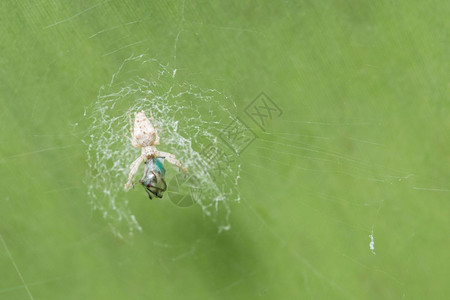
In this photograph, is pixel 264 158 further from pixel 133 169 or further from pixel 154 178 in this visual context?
pixel 133 169

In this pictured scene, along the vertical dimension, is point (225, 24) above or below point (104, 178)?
above

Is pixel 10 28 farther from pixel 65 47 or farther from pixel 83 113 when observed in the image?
pixel 83 113

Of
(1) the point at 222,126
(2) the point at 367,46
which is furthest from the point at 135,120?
(2) the point at 367,46

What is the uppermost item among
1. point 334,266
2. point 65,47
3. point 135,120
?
point 65,47

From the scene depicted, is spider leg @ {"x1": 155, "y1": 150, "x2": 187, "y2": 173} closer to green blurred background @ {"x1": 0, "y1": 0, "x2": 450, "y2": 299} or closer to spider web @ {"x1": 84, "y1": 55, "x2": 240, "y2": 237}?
spider web @ {"x1": 84, "y1": 55, "x2": 240, "y2": 237}

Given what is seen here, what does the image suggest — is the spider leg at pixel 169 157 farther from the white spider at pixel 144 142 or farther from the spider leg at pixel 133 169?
the spider leg at pixel 133 169

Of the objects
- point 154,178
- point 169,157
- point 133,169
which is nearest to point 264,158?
point 169,157
